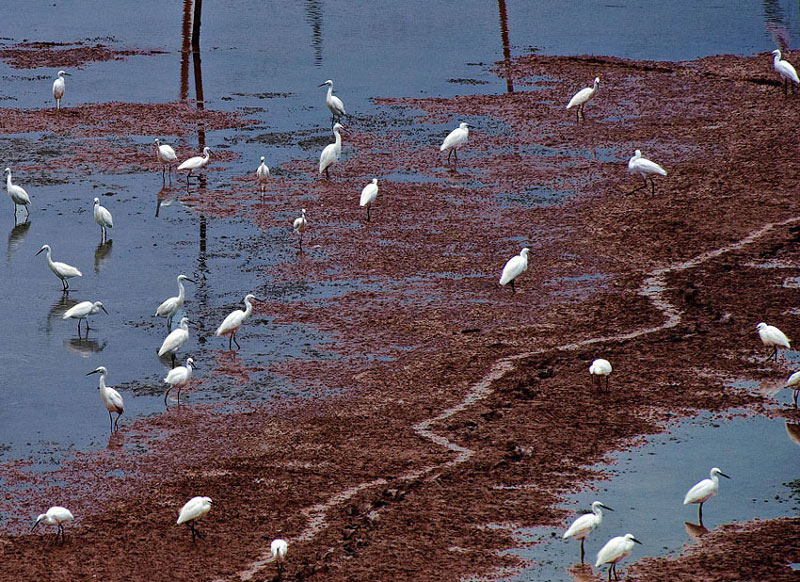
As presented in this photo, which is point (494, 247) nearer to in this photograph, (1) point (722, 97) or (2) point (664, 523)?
(2) point (664, 523)

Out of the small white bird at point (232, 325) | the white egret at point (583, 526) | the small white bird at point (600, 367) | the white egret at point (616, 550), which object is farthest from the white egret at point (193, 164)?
the white egret at point (616, 550)

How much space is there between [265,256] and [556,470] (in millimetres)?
8563

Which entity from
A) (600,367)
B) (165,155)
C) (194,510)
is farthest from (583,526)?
(165,155)

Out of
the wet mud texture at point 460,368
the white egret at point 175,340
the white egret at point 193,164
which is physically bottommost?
the wet mud texture at point 460,368

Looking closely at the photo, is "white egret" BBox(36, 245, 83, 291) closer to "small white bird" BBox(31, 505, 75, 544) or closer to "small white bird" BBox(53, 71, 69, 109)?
"small white bird" BBox(31, 505, 75, 544)

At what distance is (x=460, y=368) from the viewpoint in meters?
14.9

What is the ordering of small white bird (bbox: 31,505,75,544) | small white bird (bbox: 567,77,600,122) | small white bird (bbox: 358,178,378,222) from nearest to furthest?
1. small white bird (bbox: 31,505,75,544)
2. small white bird (bbox: 358,178,378,222)
3. small white bird (bbox: 567,77,600,122)

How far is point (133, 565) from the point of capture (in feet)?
34.4

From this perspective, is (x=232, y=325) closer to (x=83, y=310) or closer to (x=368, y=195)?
(x=83, y=310)

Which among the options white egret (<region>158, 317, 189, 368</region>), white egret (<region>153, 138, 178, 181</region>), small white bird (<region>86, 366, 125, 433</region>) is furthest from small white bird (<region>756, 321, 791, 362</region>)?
white egret (<region>153, 138, 178, 181</region>)

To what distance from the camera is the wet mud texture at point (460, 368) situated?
1091cm

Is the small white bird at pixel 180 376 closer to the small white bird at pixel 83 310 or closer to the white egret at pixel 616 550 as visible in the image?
the small white bird at pixel 83 310

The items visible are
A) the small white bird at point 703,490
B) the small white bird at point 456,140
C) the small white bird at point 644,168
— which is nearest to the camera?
the small white bird at point 703,490

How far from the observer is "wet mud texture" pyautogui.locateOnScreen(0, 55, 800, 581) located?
1091 cm
